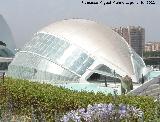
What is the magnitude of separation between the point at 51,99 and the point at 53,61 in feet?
42.7

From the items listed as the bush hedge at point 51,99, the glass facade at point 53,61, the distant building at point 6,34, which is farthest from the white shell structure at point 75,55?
the distant building at point 6,34

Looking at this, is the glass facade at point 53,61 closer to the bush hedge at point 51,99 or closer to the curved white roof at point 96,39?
→ the curved white roof at point 96,39

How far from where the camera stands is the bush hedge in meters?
9.60

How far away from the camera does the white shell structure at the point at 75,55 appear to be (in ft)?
77.4

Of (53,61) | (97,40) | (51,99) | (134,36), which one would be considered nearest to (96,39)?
(97,40)

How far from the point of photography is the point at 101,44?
24797 mm

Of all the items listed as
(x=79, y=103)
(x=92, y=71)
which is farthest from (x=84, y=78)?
(x=79, y=103)

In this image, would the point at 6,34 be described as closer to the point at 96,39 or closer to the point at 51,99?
the point at 96,39

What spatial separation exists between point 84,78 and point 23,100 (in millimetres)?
10838

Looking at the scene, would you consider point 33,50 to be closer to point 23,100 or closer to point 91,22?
point 91,22

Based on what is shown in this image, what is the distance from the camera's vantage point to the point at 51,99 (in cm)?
1124

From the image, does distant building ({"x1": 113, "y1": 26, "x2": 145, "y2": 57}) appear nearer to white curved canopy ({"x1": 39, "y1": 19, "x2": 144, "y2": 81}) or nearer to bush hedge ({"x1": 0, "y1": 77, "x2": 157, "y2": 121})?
white curved canopy ({"x1": 39, "y1": 19, "x2": 144, "y2": 81})

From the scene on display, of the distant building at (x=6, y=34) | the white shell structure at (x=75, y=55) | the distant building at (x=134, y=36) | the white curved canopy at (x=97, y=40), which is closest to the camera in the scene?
the white shell structure at (x=75, y=55)

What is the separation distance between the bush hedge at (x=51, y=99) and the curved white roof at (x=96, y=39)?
10.6 m
